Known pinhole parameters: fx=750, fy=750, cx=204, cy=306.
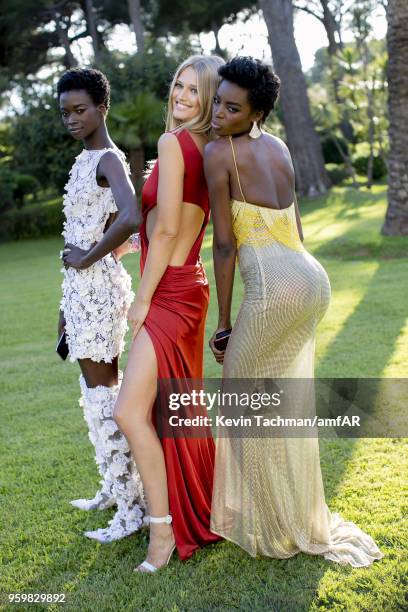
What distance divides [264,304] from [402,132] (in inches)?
356

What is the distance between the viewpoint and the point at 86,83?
131 inches

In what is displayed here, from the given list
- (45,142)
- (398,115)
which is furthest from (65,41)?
(398,115)

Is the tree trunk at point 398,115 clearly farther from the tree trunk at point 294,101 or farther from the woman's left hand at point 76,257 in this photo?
the tree trunk at point 294,101

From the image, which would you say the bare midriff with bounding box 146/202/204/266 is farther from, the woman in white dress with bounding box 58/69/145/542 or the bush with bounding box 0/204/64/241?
the bush with bounding box 0/204/64/241

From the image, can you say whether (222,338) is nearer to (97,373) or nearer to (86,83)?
(97,373)

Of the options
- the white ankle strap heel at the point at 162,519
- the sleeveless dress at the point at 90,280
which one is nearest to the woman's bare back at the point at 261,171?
the sleeveless dress at the point at 90,280

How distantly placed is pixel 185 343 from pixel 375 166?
2484 cm

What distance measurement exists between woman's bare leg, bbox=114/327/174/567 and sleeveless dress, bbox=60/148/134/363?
33cm

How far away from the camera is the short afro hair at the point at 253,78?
2.78 metres

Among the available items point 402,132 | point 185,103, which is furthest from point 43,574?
point 402,132

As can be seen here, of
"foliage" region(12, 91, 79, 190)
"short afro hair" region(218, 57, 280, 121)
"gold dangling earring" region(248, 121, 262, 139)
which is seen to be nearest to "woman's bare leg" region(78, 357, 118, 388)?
"gold dangling earring" region(248, 121, 262, 139)

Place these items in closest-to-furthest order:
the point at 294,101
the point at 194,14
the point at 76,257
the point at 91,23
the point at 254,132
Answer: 1. the point at 254,132
2. the point at 76,257
3. the point at 294,101
4. the point at 91,23
5. the point at 194,14

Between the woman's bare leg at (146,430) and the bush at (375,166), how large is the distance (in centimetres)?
2408

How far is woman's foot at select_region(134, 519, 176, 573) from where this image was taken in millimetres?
3154
